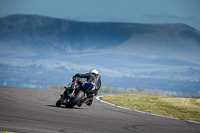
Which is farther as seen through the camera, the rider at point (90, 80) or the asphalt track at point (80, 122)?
the rider at point (90, 80)

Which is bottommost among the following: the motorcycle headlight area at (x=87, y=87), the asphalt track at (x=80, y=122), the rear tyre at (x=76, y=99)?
the asphalt track at (x=80, y=122)

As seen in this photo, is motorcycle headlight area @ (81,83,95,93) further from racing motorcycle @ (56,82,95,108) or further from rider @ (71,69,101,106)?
rider @ (71,69,101,106)

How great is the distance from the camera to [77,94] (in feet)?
49.6

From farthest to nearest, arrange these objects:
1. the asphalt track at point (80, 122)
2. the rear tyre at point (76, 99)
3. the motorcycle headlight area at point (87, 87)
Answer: the motorcycle headlight area at point (87, 87) → the rear tyre at point (76, 99) → the asphalt track at point (80, 122)

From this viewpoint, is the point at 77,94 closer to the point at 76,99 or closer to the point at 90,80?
the point at 76,99

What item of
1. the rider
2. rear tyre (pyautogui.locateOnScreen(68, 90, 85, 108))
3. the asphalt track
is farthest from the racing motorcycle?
the asphalt track

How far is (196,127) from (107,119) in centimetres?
277

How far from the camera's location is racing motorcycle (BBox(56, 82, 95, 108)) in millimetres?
15148

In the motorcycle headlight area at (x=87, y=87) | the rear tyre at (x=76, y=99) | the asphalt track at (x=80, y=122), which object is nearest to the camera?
the asphalt track at (x=80, y=122)

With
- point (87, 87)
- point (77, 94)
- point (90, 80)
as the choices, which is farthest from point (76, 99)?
point (90, 80)

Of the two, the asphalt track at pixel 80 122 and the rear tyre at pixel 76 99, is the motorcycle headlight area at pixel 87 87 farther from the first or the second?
the asphalt track at pixel 80 122

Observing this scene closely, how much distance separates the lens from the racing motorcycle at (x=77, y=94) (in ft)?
49.7

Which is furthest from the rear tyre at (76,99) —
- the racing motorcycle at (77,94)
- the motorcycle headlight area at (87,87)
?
the motorcycle headlight area at (87,87)

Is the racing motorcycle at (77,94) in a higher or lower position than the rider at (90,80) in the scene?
lower
